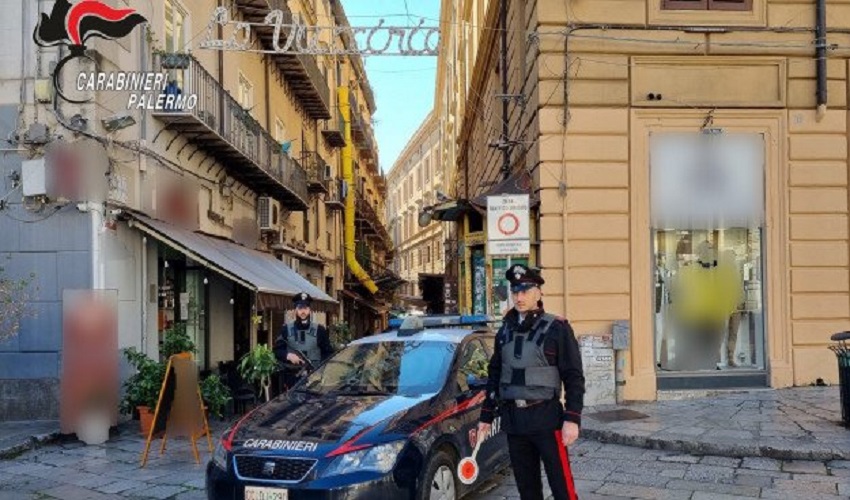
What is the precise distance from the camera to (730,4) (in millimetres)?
12258

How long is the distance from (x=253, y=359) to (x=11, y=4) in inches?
220

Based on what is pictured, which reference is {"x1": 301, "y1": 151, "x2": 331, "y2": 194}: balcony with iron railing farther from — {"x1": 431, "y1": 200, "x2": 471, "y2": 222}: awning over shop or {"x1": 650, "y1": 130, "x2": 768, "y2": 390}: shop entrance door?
{"x1": 650, "y1": 130, "x2": 768, "y2": 390}: shop entrance door

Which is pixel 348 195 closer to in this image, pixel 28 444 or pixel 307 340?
pixel 307 340

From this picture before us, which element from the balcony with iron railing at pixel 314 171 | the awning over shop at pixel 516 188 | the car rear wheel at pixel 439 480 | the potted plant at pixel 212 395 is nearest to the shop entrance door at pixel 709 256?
the awning over shop at pixel 516 188

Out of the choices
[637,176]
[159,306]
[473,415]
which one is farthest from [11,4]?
[637,176]

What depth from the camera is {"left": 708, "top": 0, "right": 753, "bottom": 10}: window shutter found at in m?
12.2

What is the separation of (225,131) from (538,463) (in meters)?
10.2

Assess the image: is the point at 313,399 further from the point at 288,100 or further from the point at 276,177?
the point at 288,100

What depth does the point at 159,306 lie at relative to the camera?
12.5m

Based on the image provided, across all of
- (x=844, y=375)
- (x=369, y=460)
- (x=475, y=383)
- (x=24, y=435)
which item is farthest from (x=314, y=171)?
(x=369, y=460)

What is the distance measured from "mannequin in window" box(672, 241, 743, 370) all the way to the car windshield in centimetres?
653

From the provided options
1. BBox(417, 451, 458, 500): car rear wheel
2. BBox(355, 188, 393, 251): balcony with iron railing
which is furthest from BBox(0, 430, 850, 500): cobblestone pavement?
BBox(355, 188, 393, 251): balcony with iron railing

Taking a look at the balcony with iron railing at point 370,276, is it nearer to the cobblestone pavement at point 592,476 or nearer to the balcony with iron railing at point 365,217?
the balcony with iron railing at point 365,217

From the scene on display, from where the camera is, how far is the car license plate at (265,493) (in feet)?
17.6
